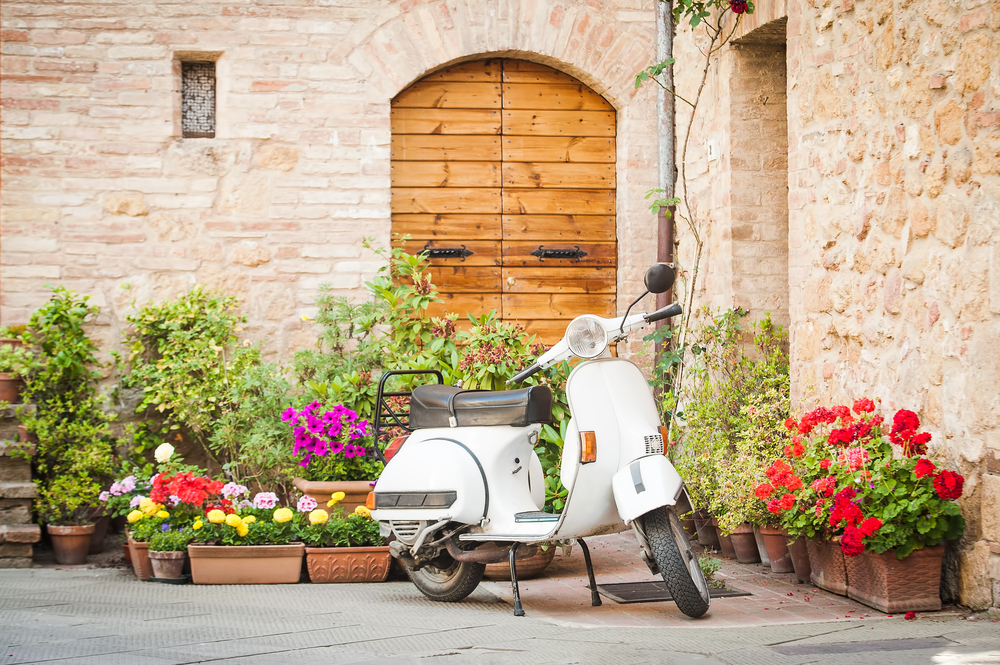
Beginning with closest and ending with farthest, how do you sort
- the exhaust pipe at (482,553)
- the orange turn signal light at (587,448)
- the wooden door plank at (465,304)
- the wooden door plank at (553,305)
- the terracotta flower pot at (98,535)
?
the orange turn signal light at (587,448), the exhaust pipe at (482,553), the terracotta flower pot at (98,535), the wooden door plank at (465,304), the wooden door plank at (553,305)

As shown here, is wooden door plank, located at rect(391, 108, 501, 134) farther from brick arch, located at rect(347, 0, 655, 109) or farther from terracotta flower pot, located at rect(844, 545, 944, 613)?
terracotta flower pot, located at rect(844, 545, 944, 613)

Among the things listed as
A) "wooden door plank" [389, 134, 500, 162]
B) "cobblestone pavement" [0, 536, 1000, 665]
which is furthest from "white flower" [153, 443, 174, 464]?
"wooden door plank" [389, 134, 500, 162]

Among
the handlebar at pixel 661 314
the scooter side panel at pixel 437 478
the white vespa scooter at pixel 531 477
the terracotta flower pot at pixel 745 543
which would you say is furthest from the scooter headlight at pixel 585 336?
the terracotta flower pot at pixel 745 543

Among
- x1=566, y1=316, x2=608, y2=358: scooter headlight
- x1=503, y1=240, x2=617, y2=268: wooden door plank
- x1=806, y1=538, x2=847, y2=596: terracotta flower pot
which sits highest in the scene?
x1=503, y1=240, x2=617, y2=268: wooden door plank

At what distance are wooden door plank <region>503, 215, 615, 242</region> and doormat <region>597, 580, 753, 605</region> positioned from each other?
288cm

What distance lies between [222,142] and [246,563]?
2.94 metres

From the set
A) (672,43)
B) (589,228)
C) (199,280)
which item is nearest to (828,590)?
(589,228)

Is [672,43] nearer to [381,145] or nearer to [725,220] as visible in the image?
[725,220]

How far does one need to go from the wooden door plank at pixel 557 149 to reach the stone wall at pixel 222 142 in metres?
0.56

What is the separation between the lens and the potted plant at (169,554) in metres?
4.55

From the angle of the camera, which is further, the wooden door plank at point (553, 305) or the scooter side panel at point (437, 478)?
the wooden door plank at point (553, 305)

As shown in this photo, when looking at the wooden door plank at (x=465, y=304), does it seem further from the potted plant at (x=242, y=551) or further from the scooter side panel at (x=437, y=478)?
the scooter side panel at (x=437, y=478)

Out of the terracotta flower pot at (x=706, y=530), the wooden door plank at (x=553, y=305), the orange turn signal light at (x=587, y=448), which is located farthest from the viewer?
the wooden door plank at (x=553, y=305)

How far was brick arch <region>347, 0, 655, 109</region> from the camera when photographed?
6332mm
